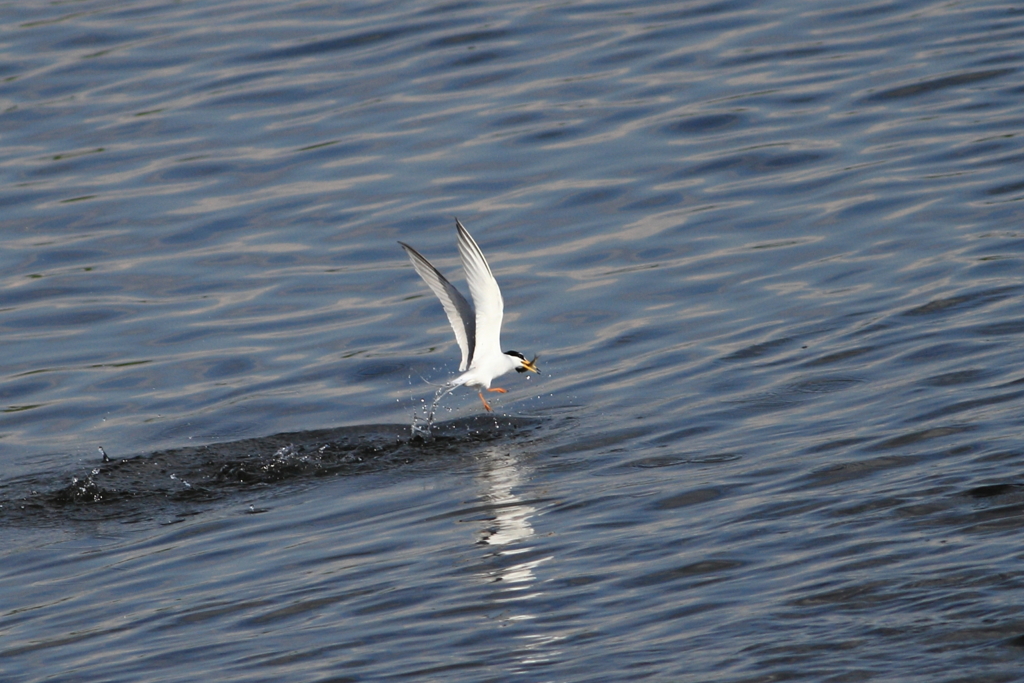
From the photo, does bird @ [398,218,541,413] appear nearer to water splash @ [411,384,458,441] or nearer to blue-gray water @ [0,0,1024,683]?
water splash @ [411,384,458,441]

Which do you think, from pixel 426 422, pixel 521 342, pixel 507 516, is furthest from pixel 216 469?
→ pixel 521 342

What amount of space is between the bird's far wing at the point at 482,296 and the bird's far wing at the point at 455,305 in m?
0.13

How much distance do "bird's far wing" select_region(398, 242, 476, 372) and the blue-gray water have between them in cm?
64

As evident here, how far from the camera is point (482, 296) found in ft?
31.5

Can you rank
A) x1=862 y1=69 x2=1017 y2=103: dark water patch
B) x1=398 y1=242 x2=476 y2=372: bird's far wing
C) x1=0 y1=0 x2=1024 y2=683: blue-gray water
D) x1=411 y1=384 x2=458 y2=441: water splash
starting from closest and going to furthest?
x1=0 y1=0 x2=1024 y2=683: blue-gray water < x1=398 y1=242 x2=476 y2=372: bird's far wing < x1=411 y1=384 x2=458 y2=441: water splash < x1=862 y1=69 x2=1017 y2=103: dark water patch

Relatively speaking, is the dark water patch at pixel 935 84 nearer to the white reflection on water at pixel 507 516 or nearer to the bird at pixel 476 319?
the bird at pixel 476 319

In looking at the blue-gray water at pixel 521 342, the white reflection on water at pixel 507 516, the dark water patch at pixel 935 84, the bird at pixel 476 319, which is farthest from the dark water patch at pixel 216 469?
the dark water patch at pixel 935 84

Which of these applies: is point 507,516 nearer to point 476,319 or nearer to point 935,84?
point 476,319

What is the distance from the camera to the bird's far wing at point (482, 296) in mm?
9273

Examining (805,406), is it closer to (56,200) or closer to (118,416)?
(118,416)

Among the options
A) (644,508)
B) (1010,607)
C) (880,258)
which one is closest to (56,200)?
(880,258)

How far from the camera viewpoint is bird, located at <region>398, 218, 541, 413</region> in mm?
9414


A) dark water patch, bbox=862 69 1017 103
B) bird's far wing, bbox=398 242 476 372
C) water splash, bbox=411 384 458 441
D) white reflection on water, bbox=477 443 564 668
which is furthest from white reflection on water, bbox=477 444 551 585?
dark water patch, bbox=862 69 1017 103

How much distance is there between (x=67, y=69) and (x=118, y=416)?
37.9 feet
